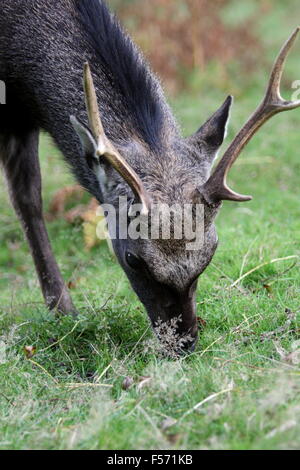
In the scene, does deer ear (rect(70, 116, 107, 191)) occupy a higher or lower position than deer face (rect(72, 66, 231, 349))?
higher

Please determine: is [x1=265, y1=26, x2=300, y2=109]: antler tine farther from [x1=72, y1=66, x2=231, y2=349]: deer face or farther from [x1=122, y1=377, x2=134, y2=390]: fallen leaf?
[x1=122, y1=377, x2=134, y2=390]: fallen leaf

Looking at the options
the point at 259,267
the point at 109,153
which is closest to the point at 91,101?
the point at 109,153

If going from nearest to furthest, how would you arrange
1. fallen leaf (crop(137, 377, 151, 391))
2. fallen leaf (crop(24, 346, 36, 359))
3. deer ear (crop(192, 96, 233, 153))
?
fallen leaf (crop(137, 377, 151, 391))
fallen leaf (crop(24, 346, 36, 359))
deer ear (crop(192, 96, 233, 153))

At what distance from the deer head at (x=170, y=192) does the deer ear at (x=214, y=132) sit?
0.52ft

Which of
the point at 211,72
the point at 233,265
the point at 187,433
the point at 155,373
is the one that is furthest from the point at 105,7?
the point at 211,72

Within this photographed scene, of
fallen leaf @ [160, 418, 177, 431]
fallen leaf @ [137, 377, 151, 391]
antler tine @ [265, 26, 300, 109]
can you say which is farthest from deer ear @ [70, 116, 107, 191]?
fallen leaf @ [160, 418, 177, 431]

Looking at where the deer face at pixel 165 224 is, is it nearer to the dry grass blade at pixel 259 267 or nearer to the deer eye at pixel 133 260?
the deer eye at pixel 133 260

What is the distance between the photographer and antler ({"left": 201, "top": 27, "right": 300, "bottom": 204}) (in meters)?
4.88

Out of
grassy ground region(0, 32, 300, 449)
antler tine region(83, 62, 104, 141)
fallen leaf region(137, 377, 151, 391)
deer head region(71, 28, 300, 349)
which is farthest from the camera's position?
deer head region(71, 28, 300, 349)

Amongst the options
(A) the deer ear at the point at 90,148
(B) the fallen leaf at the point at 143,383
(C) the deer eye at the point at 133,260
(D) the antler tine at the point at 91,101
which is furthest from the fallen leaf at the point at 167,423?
(A) the deer ear at the point at 90,148

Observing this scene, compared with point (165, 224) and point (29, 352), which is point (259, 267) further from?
point (29, 352)

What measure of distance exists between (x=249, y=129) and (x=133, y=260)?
1080mm

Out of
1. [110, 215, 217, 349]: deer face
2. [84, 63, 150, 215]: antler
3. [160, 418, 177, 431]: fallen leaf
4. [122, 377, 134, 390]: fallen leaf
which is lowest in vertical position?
[160, 418, 177, 431]: fallen leaf
